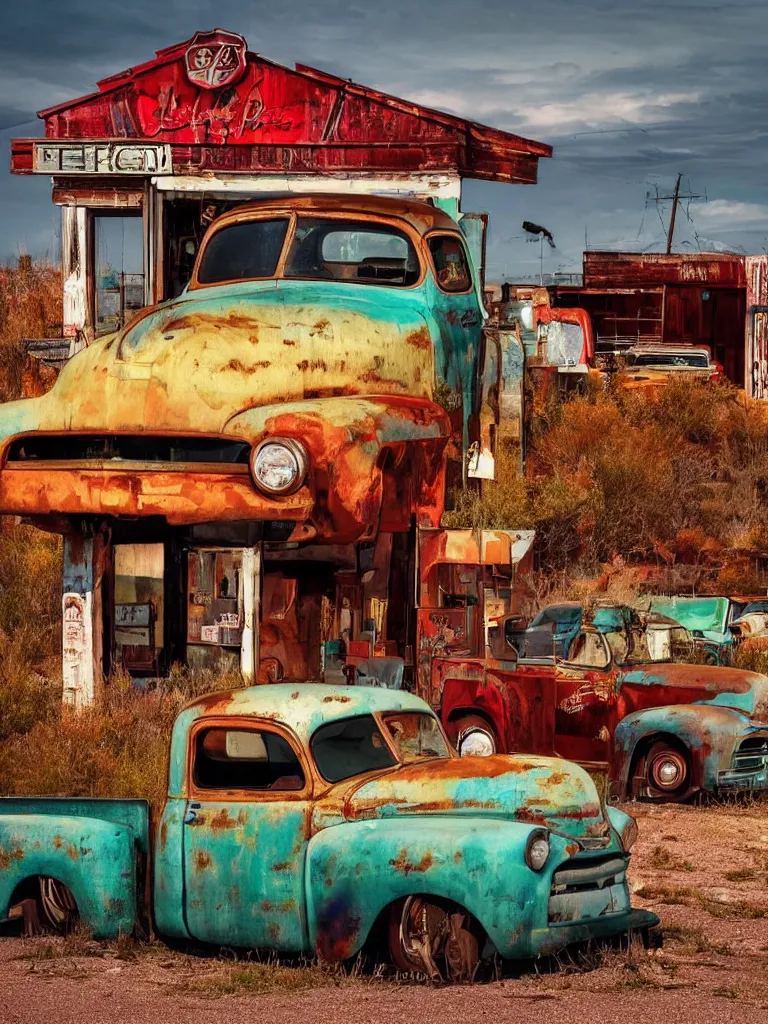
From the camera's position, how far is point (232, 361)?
10555 millimetres

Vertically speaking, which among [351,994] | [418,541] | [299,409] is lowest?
[351,994]

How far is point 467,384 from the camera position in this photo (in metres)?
12.2

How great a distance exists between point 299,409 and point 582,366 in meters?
12.0

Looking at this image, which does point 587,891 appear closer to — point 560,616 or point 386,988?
point 386,988

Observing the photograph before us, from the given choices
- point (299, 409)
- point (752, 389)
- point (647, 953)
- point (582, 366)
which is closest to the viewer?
point (647, 953)

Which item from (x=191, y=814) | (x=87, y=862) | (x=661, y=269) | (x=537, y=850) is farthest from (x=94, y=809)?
(x=661, y=269)

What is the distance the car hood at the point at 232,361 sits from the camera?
1043cm

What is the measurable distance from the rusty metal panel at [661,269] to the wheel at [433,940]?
2250cm

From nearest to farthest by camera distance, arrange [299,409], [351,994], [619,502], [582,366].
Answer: [351,994]
[299,409]
[619,502]
[582,366]

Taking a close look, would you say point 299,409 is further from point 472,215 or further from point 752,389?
point 752,389

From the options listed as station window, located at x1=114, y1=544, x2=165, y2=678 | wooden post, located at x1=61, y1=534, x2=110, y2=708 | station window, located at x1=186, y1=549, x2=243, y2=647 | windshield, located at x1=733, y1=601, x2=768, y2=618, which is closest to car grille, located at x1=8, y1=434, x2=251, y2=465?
wooden post, located at x1=61, y1=534, x2=110, y2=708

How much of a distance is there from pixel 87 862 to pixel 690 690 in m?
5.07

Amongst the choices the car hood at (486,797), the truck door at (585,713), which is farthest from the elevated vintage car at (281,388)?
the car hood at (486,797)

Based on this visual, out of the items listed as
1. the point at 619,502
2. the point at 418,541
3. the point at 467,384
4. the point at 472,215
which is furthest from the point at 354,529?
the point at 472,215
